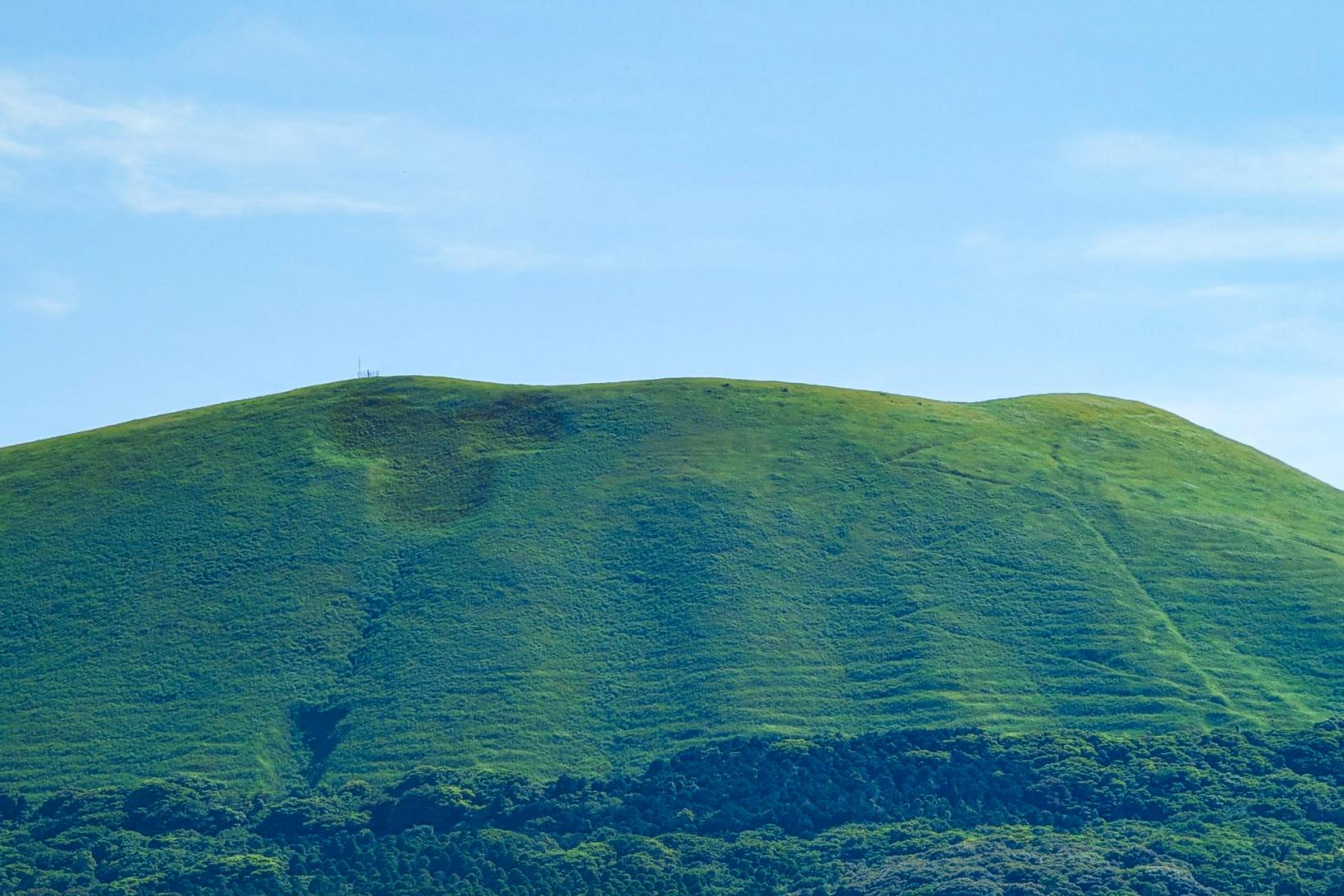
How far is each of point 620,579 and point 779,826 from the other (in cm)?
2163

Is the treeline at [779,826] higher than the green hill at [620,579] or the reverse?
the reverse

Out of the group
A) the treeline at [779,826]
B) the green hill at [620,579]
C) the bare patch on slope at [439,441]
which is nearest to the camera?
the treeline at [779,826]

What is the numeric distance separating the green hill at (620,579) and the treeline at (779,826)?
233cm

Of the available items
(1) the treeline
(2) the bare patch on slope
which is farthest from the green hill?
(1) the treeline

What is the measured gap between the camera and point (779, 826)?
246ft

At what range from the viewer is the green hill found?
270 ft

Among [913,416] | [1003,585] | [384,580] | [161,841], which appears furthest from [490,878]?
[913,416]

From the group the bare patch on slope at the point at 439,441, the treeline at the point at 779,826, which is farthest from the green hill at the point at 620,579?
the treeline at the point at 779,826

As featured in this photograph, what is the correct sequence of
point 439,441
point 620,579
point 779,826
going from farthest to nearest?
point 439,441
point 620,579
point 779,826

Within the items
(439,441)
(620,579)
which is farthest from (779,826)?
(439,441)

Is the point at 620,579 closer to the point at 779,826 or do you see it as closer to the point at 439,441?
the point at 439,441

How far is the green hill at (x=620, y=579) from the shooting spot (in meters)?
82.4

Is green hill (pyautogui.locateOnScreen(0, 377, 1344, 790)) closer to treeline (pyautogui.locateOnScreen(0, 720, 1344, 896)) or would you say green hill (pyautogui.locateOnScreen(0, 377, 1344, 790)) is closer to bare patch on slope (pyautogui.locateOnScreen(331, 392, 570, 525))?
bare patch on slope (pyautogui.locateOnScreen(331, 392, 570, 525))

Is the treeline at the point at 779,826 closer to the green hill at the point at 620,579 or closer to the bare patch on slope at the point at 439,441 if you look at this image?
the green hill at the point at 620,579
